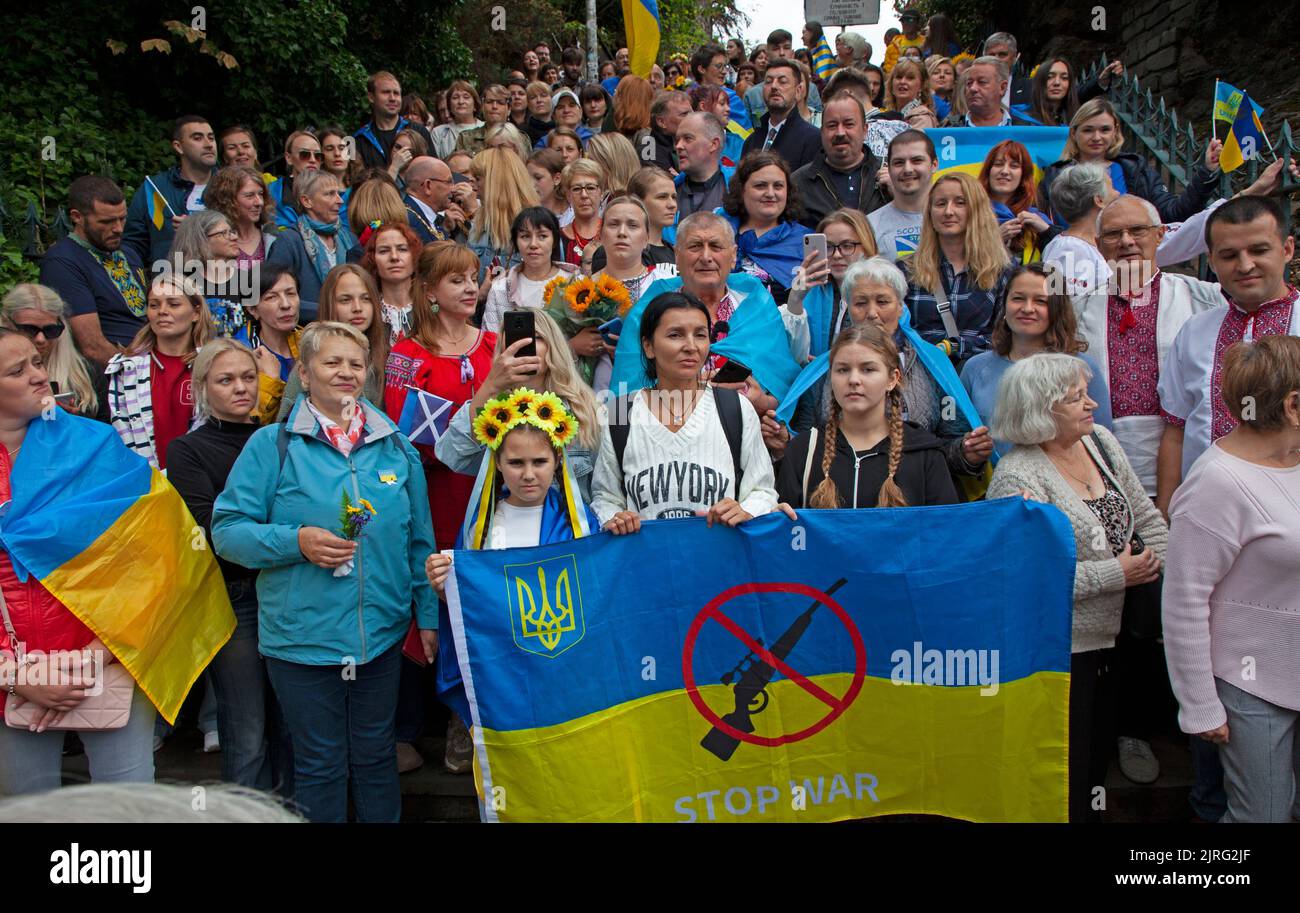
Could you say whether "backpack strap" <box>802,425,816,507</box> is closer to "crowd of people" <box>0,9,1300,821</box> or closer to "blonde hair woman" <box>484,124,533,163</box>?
"crowd of people" <box>0,9,1300,821</box>

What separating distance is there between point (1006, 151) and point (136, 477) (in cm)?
538

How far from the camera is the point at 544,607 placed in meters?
3.91

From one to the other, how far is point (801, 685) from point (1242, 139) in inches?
164

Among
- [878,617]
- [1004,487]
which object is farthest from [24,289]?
[1004,487]

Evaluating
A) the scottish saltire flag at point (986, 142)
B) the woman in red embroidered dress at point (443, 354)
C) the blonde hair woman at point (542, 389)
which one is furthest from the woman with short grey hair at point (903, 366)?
the scottish saltire flag at point (986, 142)

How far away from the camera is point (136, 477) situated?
4.03 meters

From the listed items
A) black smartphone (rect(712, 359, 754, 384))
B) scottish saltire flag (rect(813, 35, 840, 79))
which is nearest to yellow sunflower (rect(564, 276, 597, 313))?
black smartphone (rect(712, 359, 754, 384))

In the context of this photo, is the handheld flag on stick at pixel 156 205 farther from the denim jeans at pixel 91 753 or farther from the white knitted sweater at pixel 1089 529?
the white knitted sweater at pixel 1089 529

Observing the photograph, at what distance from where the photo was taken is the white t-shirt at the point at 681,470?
13.7 ft

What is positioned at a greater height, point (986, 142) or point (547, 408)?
Result: point (986, 142)

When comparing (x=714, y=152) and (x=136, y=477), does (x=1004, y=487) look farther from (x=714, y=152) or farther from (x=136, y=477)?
(x=714, y=152)

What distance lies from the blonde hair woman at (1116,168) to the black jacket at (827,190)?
1.14 metres

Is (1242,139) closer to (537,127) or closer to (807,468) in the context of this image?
(807,468)

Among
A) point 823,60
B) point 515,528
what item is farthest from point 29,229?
point 823,60
